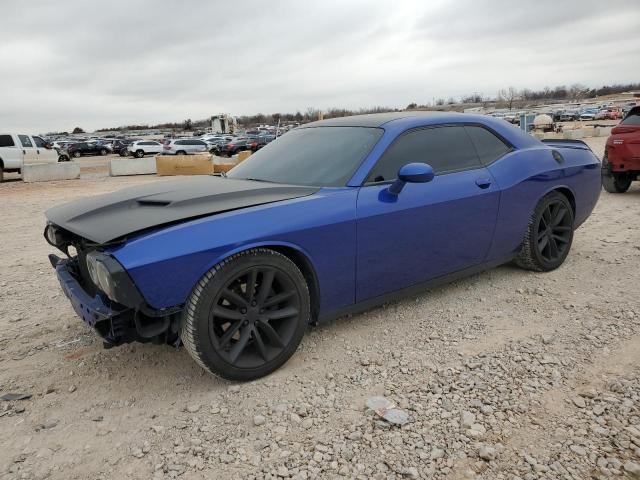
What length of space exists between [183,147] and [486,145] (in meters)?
31.2

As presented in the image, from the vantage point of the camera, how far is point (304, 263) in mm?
2963

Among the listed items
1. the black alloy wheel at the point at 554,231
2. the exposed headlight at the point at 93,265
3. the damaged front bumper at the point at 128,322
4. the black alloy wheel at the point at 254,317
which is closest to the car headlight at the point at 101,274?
the exposed headlight at the point at 93,265

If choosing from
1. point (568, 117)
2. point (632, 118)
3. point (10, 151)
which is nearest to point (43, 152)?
point (10, 151)

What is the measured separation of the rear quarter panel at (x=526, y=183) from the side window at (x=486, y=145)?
6 cm

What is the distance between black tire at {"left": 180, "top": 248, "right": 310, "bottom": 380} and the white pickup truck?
18031 mm

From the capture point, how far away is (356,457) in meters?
2.17

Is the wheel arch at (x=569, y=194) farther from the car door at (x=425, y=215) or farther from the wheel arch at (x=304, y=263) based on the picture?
the wheel arch at (x=304, y=263)

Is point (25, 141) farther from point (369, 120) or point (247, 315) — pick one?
point (247, 315)

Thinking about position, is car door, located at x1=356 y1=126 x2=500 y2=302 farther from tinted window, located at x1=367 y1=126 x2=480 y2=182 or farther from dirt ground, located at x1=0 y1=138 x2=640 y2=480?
dirt ground, located at x1=0 y1=138 x2=640 y2=480

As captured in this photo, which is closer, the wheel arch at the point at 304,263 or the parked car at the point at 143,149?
the wheel arch at the point at 304,263

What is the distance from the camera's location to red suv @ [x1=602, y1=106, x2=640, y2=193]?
8.23m

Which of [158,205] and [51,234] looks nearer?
[158,205]

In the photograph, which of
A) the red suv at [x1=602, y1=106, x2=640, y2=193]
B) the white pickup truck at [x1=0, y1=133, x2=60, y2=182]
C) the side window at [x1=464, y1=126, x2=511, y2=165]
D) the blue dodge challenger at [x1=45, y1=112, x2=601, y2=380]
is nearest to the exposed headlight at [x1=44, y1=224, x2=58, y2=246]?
the blue dodge challenger at [x1=45, y1=112, x2=601, y2=380]

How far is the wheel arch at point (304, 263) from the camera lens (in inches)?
110
